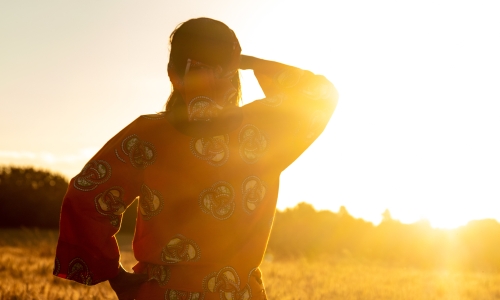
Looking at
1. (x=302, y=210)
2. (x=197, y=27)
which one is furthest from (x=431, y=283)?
(x=302, y=210)

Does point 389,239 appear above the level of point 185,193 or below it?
above

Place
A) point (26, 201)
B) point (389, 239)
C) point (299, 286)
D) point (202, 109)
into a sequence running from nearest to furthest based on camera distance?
point (202, 109), point (299, 286), point (26, 201), point (389, 239)

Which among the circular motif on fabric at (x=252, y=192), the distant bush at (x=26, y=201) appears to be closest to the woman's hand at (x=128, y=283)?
the circular motif on fabric at (x=252, y=192)

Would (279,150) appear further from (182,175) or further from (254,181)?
(182,175)

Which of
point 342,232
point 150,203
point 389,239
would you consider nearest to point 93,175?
point 150,203

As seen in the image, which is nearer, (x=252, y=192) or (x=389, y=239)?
(x=252, y=192)

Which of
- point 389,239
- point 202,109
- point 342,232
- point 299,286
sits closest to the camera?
point 202,109

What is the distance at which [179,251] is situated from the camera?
2035 mm

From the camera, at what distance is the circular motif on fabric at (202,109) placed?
199 cm

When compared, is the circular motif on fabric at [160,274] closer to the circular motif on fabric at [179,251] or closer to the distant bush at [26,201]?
the circular motif on fabric at [179,251]

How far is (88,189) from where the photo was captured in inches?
81.9

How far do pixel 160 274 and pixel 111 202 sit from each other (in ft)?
1.13

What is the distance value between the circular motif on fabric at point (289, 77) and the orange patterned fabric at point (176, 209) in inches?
15.1

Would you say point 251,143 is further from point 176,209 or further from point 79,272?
point 79,272
